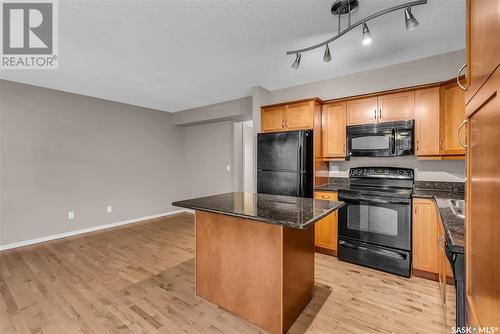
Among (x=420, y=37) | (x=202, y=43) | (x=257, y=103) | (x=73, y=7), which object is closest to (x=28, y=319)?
(x=73, y=7)

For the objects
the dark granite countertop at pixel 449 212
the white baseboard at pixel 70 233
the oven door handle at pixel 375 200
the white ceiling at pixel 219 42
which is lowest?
the white baseboard at pixel 70 233

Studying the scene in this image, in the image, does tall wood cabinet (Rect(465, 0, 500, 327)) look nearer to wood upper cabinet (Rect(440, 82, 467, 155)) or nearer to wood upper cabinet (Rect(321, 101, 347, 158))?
wood upper cabinet (Rect(440, 82, 467, 155))

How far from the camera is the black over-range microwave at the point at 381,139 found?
2.79 metres

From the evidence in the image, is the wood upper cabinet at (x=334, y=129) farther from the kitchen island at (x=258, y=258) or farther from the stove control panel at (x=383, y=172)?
the kitchen island at (x=258, y=258)

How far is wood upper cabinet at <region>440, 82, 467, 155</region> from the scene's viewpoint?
2486 mm

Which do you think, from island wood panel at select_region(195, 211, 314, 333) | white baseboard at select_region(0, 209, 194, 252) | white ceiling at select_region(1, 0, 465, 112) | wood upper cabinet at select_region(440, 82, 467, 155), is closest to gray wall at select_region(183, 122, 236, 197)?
white baseboard at select_region(0, 209, 194, 252)

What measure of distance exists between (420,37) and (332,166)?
1886mm

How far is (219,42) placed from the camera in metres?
2.40

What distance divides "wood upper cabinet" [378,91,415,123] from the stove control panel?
0.67 metres

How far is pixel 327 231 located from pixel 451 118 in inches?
76.6

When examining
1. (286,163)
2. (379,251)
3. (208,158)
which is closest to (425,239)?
(379,251)

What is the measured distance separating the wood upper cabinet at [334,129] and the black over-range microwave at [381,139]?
107mm

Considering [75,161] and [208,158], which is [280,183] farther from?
[75,161]

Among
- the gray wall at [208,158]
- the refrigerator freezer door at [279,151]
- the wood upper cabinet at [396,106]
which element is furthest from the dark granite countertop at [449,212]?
the gray wall at [208,158]
